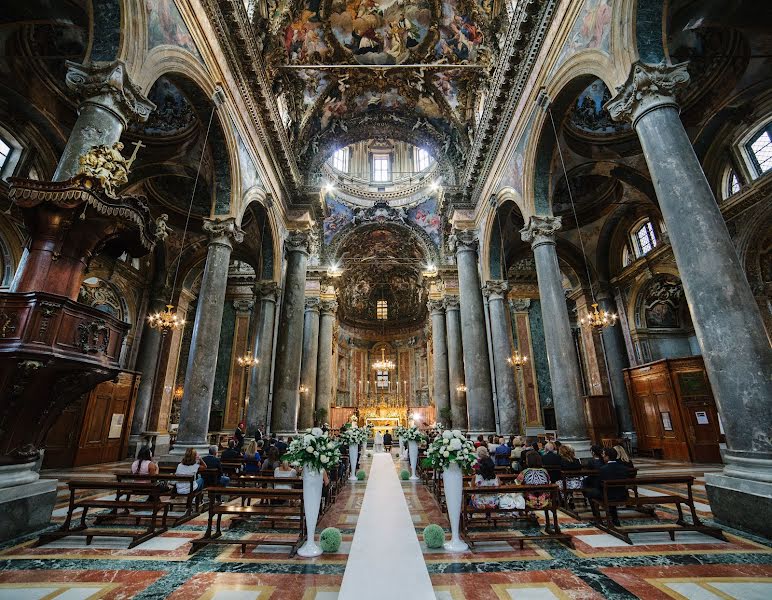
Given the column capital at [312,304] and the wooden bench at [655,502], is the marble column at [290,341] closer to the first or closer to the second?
the column capital at [312,304]

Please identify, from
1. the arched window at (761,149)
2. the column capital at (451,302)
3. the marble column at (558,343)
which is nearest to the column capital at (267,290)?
the marble column at (558,343)

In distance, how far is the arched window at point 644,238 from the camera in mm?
14755

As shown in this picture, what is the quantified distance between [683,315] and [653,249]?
4060 millimetres

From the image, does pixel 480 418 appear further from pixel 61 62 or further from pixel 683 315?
pixel 61 62

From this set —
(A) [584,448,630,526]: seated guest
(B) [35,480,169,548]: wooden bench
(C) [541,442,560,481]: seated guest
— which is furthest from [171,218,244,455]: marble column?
(A) [584,448,630,526]: seated guest

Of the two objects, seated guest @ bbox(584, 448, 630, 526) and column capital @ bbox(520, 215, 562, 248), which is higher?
column capital @ bbox(520, 215, 562, 248)

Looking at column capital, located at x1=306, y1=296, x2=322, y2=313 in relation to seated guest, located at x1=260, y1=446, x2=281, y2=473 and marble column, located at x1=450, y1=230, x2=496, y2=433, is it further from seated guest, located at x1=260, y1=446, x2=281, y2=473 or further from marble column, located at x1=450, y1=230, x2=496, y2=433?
seated guest, located at x1=260, y1=446, x2=281, y2=473

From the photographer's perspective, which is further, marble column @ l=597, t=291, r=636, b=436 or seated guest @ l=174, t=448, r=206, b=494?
marble column @ l=597, t=291, r=636, b=436

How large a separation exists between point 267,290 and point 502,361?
27.9ft

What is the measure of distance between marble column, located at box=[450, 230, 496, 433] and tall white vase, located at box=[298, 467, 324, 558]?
334 inches

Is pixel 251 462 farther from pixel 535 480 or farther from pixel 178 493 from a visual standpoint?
pixel 535 480

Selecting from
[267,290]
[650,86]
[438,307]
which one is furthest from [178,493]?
[438,307]

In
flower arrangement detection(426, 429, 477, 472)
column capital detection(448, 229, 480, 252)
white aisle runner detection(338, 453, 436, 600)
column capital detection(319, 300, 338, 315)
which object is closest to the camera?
white aisle runner detection(338, 453, 436, 600)

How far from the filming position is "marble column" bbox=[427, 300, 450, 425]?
19.6 m
